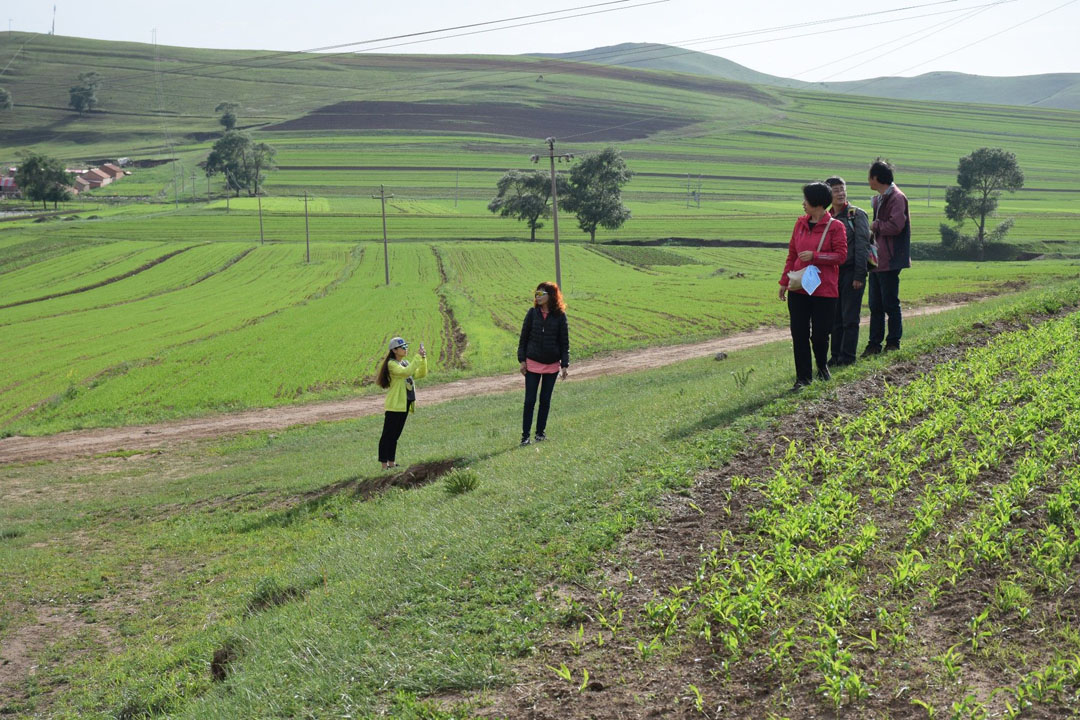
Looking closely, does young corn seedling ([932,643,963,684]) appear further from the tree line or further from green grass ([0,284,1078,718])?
the tree line

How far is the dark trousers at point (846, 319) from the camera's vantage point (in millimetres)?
11906

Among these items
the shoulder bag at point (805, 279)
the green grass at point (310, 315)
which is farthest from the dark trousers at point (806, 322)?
the green grass at point (310, 315)

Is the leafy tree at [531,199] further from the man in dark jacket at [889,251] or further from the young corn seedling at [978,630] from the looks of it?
the young corn seedling at [978,630]

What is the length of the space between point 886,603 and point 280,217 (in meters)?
116

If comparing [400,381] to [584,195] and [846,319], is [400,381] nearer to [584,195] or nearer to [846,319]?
[846,319]

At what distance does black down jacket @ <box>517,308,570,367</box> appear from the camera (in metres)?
13.2

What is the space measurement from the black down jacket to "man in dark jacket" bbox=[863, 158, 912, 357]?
4351 millimetres

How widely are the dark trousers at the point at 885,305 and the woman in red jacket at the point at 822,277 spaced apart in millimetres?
1983

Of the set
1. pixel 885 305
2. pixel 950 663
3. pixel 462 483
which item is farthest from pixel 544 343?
pixel 950 663

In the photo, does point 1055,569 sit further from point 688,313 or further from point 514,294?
point 514,294

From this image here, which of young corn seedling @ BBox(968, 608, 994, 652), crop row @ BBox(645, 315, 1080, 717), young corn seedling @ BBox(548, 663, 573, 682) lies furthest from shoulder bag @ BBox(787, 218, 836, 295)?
young corn seedling @ BBox(548, 663, 573, 682)

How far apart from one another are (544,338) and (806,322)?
4.01 meters

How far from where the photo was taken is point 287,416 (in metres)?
27.3

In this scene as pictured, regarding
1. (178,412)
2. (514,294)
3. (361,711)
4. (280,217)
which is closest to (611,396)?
(178,412)
